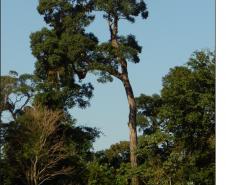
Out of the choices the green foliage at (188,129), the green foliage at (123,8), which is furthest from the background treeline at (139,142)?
the green foliage at (123,8)

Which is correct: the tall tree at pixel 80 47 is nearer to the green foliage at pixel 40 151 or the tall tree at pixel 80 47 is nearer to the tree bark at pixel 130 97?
the tree bark at pixel 130 97

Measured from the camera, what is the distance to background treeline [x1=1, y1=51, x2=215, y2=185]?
15.3 metres

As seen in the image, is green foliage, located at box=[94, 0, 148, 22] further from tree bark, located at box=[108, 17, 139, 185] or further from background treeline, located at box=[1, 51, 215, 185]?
background treeline, located at box=[1, 51, 215, 185]

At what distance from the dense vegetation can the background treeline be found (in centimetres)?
3

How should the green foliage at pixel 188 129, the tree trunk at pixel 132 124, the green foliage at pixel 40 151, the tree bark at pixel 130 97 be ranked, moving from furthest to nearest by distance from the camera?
the tree bark at pixel 130 97 → the tree trunk at pixel 132 124 → the green foliage at pixel 40 151 → the green foliage at pixel 188 129

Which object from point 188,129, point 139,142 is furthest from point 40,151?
point 188,129

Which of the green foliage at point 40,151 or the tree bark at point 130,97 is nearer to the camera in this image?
the green foliage at point 40,151

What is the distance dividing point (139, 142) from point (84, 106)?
167 inches

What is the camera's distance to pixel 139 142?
16.8 m

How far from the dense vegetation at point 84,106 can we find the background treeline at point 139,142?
3 cm

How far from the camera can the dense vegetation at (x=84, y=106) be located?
15.4 m

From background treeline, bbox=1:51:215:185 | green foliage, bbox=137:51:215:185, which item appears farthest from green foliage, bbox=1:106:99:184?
green foliage, bbox=137:51:215:185

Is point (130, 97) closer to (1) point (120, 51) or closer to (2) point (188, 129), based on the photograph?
(1) point (120, 51)
